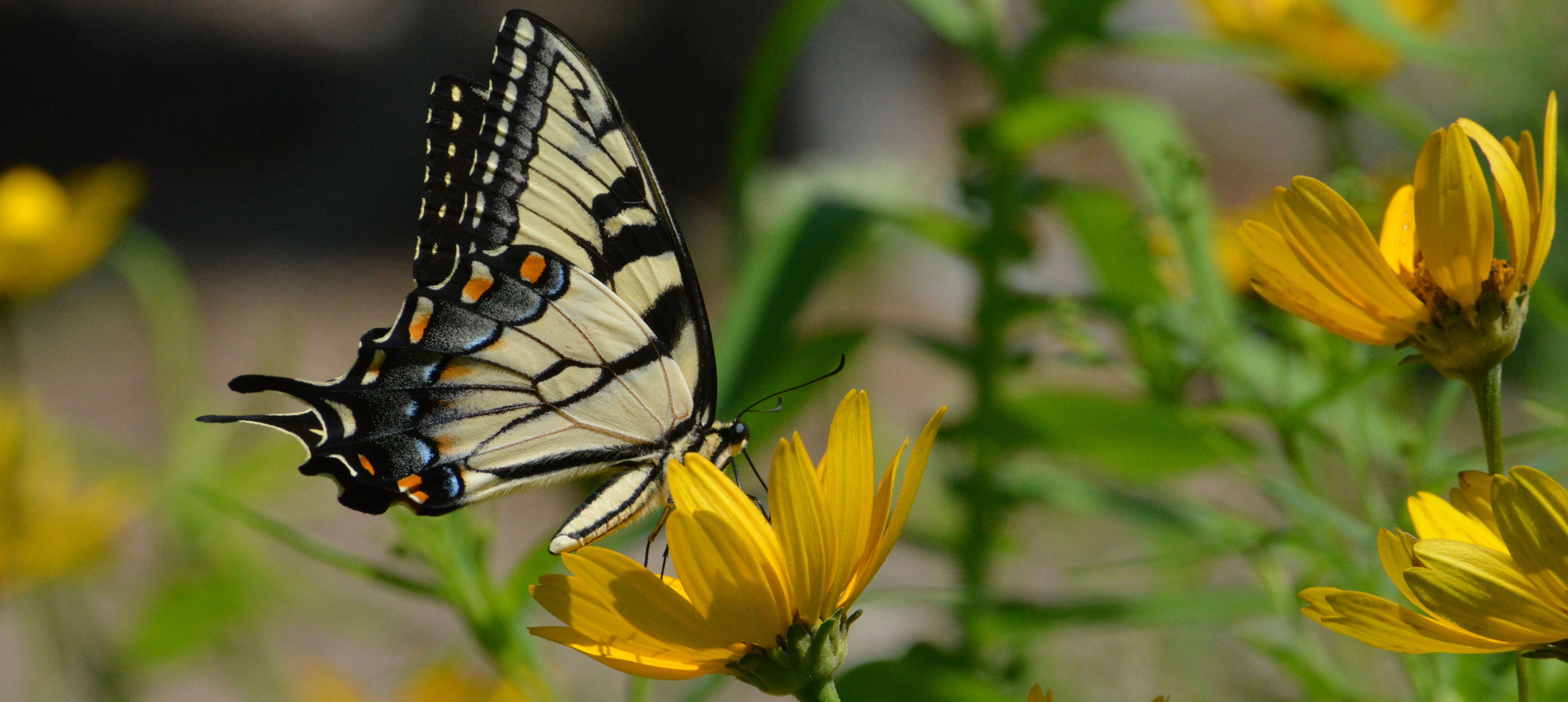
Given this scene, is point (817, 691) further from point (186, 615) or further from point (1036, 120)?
point (186, 615)

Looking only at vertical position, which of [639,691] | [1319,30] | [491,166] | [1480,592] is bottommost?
[639,691]

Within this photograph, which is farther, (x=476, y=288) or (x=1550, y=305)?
(x=476, y=288)

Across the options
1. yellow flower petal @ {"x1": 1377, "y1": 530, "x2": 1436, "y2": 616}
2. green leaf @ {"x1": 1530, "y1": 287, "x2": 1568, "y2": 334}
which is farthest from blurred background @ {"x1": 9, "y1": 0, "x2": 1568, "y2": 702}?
yellow flower petal @ {"x1": 1377, "y1": 530, "x2": 1436, "y2": 616}

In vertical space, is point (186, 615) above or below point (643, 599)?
below

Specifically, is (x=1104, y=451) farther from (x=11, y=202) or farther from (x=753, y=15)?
(x=753, y=15)

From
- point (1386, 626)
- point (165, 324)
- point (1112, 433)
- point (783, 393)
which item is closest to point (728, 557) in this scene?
point (1386, 626)

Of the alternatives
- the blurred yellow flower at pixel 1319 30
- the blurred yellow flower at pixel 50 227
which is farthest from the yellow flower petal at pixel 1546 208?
the blurred yellow flower at pixel 50 227

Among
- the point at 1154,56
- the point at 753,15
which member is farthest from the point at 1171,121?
the point at 753,15
